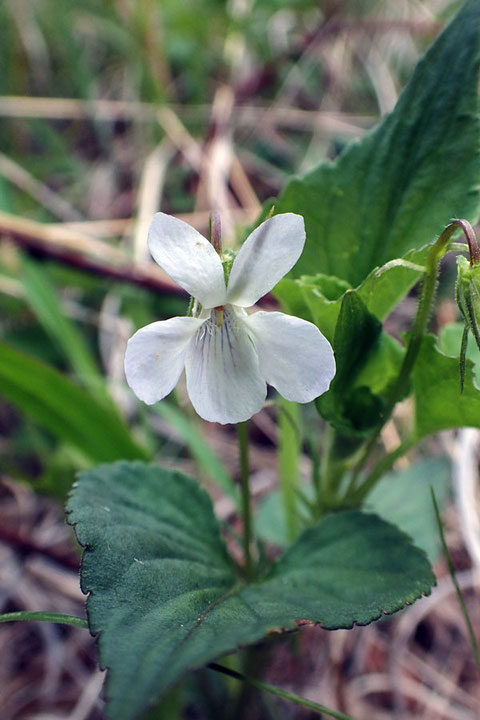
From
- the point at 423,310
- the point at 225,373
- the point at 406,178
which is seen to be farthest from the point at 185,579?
the point at 406,178

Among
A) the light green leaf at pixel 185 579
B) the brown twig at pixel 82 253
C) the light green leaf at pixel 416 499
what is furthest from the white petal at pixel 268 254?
the brown twig at pixel 82 253

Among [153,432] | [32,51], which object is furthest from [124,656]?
[32,51]

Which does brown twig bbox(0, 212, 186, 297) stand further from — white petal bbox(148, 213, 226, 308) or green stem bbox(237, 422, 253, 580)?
white petal bbox(148, 213, 226, 308)

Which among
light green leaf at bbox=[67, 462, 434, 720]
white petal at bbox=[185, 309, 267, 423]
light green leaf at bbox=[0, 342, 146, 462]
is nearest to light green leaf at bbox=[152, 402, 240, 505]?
light green leaf at bbox=[0, 342, 146, 462]

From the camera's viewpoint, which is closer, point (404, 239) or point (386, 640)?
point (404, 239)

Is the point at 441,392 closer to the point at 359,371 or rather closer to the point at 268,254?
the point at 359,371

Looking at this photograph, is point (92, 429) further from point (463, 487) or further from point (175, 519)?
point (463, 487)
